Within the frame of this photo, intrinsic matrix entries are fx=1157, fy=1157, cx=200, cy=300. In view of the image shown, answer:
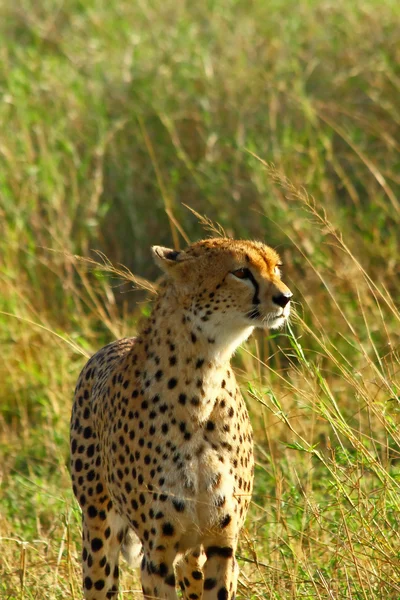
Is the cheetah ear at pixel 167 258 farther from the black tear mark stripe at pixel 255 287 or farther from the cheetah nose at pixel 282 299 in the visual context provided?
the cheetah nose at pixel 282 299

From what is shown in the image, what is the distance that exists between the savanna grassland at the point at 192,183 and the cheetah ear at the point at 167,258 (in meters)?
1.26

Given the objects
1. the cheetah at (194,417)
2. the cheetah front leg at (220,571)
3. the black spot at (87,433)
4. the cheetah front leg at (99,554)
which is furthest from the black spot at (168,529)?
the black spot at (87,433)

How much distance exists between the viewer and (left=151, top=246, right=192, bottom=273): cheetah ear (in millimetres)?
2963

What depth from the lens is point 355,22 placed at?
7.01 metres

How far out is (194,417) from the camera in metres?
2.88

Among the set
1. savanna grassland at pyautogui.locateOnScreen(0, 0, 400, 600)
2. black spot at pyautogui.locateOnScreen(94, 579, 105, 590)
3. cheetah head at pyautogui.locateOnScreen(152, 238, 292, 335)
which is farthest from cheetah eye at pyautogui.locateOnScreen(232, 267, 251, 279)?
savanna grassland at pyautogui.locateOnScreen(0, 0, 400, 600)

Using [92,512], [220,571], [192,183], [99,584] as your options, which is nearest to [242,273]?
[220,571]

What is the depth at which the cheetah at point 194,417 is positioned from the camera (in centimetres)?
284

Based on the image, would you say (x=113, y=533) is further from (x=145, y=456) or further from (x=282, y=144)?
(x=282, y=144)

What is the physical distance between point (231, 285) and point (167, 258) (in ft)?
0.84

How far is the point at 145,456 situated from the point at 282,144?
11.3 feet

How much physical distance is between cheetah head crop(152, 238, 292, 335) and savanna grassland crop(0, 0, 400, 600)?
1.30 metres

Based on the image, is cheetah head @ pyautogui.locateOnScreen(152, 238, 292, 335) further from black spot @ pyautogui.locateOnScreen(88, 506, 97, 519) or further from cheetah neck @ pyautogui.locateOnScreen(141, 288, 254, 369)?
black spot @ pyautogui.locateOnScreen(88, 506, 97, 519)

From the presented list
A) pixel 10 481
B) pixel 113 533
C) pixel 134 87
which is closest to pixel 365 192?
pixel 134 87
